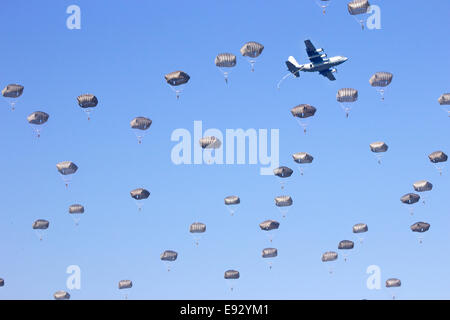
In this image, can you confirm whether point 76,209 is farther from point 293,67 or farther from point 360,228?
point 360,228

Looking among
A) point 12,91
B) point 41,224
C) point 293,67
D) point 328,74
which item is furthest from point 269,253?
point 12,91

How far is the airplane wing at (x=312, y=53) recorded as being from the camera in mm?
150750

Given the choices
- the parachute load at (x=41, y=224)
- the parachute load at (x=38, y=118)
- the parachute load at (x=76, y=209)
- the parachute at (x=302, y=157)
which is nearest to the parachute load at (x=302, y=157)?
the parachute at (x=302, y=157)

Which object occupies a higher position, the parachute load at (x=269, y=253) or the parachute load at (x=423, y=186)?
the parachute load at (x=423, y=186)

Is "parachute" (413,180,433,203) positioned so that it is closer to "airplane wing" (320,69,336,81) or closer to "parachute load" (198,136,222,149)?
"airplane wing" (320,69,336,81)

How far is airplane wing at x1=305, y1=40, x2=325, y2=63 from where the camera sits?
15075cm

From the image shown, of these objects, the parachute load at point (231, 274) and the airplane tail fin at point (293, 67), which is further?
the airplane tail fin at point (293, 67)

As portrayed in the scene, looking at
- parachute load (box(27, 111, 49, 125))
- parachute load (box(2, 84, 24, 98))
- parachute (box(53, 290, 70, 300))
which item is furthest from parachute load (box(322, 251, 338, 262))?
parachute load (box(2, 84, 24, 98))

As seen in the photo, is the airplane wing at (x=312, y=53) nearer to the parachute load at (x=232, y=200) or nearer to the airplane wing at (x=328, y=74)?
the airplane wing at (x=328, y=74)

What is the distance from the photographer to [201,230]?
490 ft

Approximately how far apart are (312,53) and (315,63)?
214 centimetres
